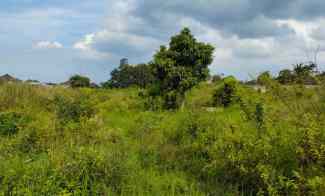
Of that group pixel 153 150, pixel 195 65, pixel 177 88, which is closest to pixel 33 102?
pixel 177 88

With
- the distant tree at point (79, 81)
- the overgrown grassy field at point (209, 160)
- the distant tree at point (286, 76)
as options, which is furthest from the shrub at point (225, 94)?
the distant tree at point (79, 81)

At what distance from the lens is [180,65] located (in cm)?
1255

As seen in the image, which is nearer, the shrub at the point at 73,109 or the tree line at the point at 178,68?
the shrub at the point at 73,109

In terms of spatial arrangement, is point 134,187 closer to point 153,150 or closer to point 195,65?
point 153,150

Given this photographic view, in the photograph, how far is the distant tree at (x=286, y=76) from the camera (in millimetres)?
4309

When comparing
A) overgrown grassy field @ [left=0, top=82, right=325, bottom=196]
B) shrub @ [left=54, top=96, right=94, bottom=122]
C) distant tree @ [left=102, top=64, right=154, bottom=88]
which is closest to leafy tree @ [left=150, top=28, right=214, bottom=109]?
shrub @ [left=54, top=96, right=94, bottom=122]

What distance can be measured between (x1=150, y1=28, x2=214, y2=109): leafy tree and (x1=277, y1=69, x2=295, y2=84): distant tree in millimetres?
7762

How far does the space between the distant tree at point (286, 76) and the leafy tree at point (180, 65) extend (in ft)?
25.5

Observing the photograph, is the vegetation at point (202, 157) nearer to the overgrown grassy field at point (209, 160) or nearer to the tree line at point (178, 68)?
the overgrown grassy field at point (209, 160)

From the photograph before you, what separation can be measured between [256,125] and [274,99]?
0.43m

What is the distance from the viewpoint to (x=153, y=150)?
17.8 ft

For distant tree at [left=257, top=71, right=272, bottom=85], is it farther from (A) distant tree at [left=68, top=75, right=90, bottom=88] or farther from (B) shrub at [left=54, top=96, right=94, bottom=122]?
(A) distant tree at [left=68, top=75, right=90, bottom=88]

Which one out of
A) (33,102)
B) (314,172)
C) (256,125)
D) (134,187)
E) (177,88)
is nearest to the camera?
(314,172)

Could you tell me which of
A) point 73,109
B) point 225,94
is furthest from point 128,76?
point 73,109
